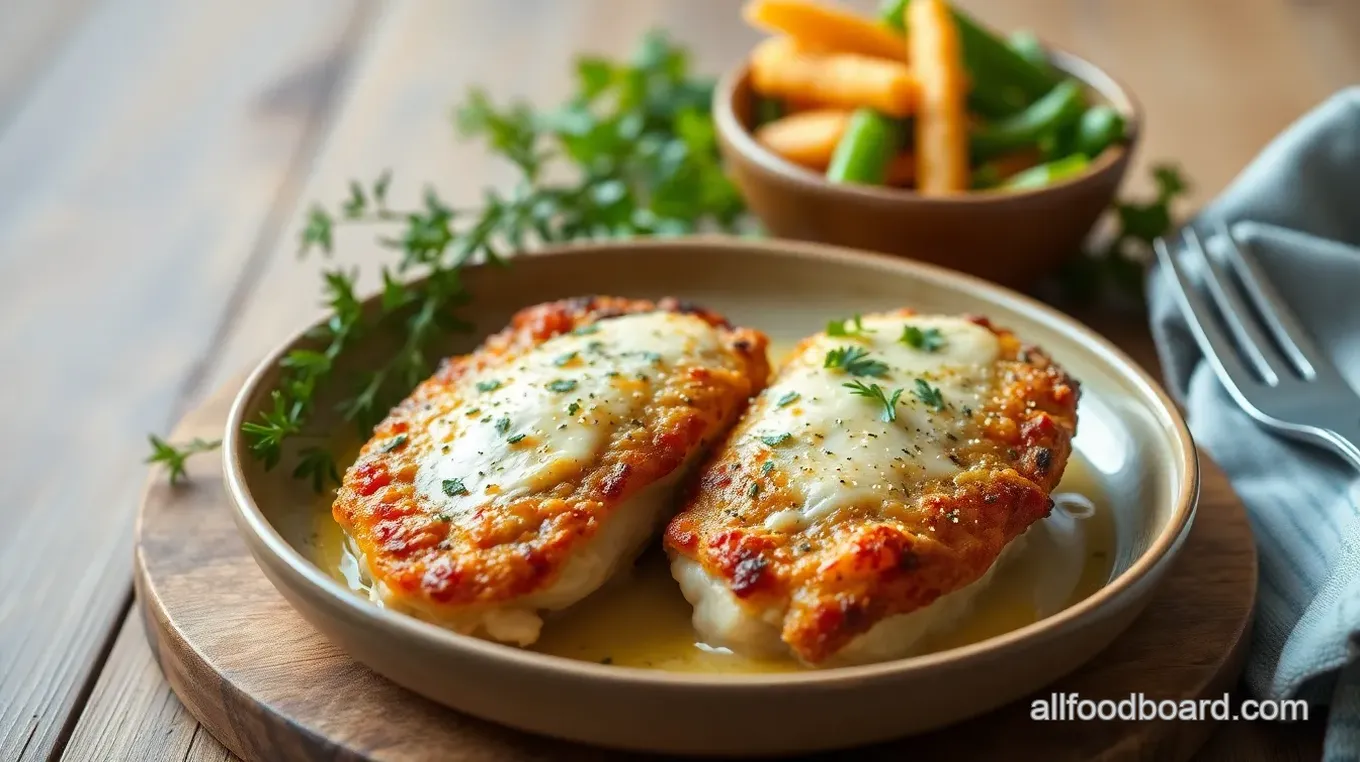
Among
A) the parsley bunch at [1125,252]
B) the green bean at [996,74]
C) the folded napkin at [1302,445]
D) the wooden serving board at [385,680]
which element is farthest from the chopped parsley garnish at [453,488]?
the green bean at [996,74]

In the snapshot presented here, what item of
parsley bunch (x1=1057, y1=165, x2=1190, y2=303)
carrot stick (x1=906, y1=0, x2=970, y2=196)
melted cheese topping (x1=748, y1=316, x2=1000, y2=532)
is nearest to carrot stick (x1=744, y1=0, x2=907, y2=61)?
carrot stick (x1=906, y1=0, x2=970, y2=196)

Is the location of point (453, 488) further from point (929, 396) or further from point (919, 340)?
point (919, 340)

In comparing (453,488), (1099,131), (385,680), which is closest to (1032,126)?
(1099,131)

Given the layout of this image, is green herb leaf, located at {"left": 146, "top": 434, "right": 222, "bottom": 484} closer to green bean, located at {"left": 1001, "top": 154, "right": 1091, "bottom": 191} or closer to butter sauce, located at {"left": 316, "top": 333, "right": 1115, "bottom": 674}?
butter sauce, located at {"left": 316, "top": 333, "right": 1115, "bottom": 674}

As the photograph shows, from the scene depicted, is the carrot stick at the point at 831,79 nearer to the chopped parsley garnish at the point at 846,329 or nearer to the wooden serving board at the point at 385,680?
the chopped parsley garnish at the point at 846,329

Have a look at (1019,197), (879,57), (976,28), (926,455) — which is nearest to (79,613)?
(926,455)

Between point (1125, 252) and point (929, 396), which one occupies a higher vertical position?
point (929, 396)

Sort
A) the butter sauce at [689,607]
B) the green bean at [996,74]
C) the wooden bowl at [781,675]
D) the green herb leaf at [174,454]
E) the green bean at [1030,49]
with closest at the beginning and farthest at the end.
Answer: the wooden bowl at [781,675]
the butter sauce at [689,607]
the green herb leaf at [174,454]
the green bean at [996,74]
the green bean at [1030,49]
